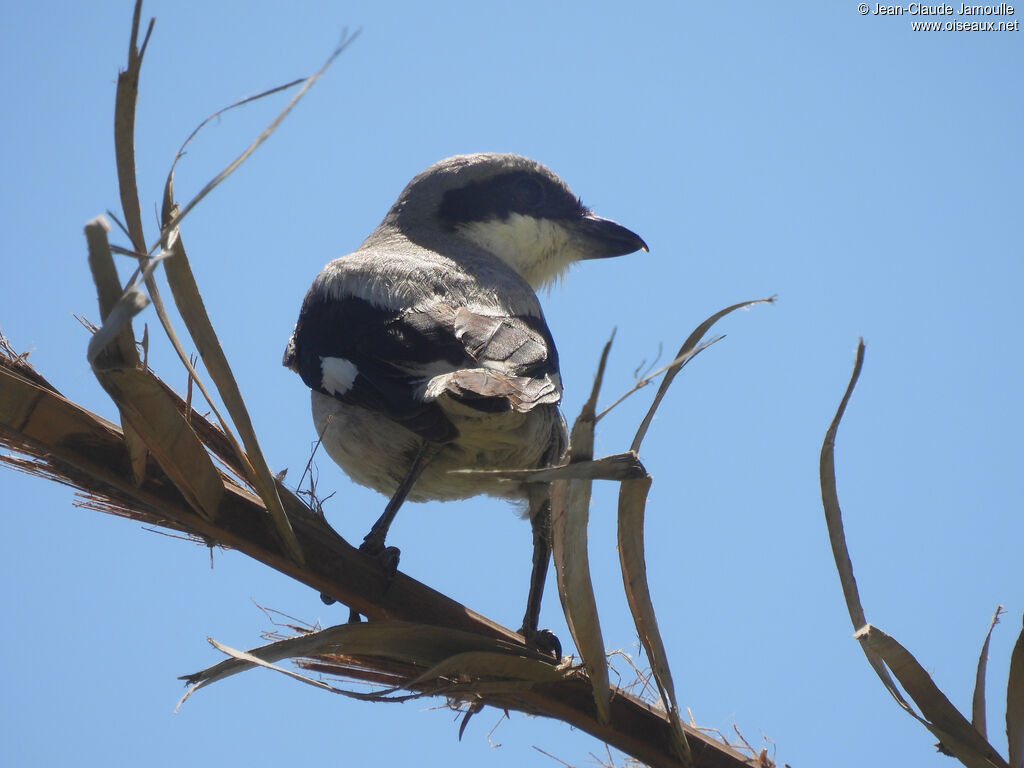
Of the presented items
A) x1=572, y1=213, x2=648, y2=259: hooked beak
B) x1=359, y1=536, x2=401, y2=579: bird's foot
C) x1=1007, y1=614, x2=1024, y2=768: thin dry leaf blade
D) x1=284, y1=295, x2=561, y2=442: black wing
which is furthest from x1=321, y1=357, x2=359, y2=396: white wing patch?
x1=572, y1=213, x2=648, y2=259: hooked beak

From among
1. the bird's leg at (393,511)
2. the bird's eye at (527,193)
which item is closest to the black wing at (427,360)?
the bird's leg at (393,511)

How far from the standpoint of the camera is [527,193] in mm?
4965

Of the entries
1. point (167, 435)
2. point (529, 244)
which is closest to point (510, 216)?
point (529, 244)

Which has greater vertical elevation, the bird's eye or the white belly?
the bird's eye

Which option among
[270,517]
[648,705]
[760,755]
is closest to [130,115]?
[270,517]

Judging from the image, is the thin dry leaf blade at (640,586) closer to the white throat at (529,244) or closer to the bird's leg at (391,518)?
the bird's leg at (391,518)

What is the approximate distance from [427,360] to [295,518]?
35.3 inches

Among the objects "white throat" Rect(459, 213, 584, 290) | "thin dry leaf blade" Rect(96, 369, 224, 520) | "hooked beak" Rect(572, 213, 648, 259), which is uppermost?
"hooked beak" Rect(572, 213, 648, 259)

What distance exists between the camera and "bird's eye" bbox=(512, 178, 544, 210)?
4918mm

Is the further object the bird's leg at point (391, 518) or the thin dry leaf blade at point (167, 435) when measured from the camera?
the bird's leg at point (391, 518)

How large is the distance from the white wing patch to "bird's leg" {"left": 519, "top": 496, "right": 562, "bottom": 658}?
2.70 ft

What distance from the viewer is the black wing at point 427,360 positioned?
8.51ft

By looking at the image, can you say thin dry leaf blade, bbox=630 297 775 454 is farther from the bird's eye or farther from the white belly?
the bird's eye

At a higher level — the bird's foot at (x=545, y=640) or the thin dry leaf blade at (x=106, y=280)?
the thin dry leaf blade at (x=106, y=280)
